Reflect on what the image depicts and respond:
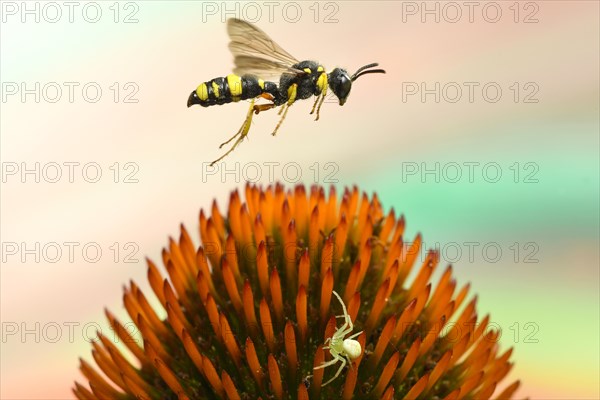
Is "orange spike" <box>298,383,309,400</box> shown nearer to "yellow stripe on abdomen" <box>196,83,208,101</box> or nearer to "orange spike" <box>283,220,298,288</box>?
"orange spike" <box>283,220,298,288</box>

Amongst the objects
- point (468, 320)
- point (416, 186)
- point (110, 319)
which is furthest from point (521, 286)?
point (110, 319)

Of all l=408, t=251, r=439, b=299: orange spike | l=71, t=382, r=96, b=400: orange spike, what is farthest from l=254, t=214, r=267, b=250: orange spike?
l=71, t=382, r=96, b=400: orange spike

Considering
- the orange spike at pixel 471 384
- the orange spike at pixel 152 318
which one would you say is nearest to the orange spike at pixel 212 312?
the orange spike at pixel 152 318

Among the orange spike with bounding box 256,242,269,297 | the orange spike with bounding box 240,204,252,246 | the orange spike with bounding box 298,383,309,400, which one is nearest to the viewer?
the orange spike with bounding box 298,383,309,400

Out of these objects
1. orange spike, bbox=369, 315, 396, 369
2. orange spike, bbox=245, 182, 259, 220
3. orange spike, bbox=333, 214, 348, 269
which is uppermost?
orange spike, bbox=245, 182, 259, 220

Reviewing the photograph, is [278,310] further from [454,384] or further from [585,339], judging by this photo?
[585,339]

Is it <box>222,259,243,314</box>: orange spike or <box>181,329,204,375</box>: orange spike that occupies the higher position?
<box>222,259,243,314</box>: orange spike
